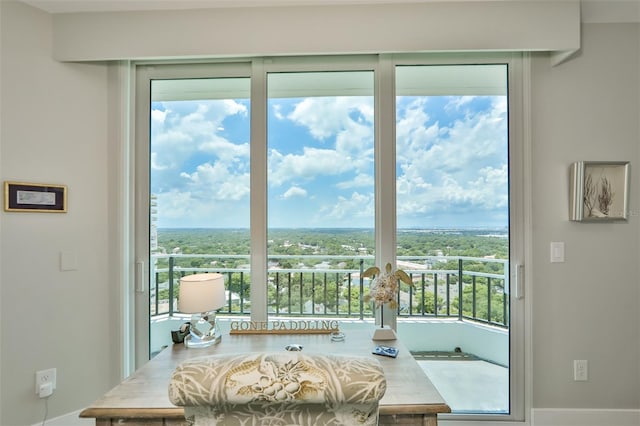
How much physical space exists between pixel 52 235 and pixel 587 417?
3.47 meters

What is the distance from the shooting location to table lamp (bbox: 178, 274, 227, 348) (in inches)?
65.5

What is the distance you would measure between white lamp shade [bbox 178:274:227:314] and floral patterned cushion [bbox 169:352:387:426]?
A: 87cm

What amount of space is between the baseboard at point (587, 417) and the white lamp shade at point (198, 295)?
2.10m

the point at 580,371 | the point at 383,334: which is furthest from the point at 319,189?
the point at 580,371

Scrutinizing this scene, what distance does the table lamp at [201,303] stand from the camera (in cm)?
166

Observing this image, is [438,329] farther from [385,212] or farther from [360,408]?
[360,408]

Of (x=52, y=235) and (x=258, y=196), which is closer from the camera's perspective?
(x=52, y=235)

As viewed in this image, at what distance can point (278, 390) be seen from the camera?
77cm

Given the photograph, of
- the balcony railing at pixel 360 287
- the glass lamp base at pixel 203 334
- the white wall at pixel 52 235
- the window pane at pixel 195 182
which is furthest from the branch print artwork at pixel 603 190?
the white wall at pixel 52 235

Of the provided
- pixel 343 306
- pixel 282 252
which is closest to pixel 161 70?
pixel 282 252

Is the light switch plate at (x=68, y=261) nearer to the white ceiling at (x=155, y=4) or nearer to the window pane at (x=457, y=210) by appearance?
the white ceiling at (x=155, y=4)

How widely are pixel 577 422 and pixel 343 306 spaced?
1.58 meters

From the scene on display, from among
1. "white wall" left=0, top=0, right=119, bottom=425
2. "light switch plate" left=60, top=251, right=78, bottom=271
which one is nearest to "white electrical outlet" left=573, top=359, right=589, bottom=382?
"white wall" left=0, top=0, right=119, bottom=425

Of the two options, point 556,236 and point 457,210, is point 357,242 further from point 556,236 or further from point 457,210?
point 556,236
